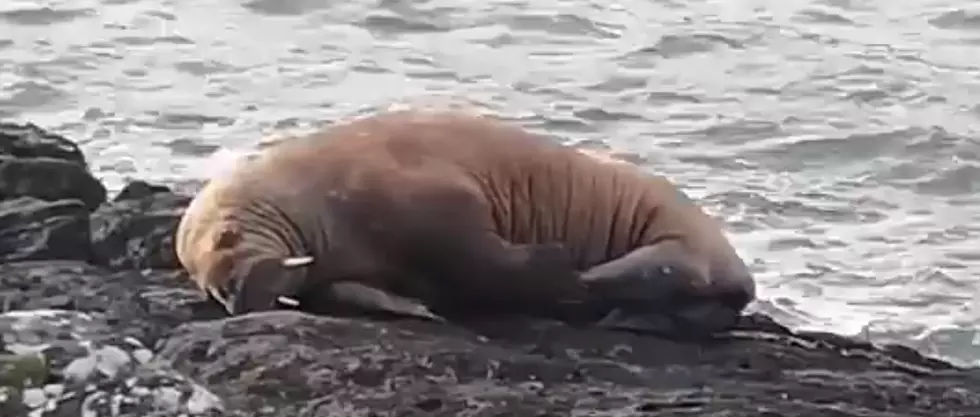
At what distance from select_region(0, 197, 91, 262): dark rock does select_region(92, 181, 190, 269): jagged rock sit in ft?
0.15

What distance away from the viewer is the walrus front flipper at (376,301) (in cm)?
489

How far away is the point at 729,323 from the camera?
16.9 feet

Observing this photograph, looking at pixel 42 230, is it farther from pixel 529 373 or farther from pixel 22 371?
pixel 529 373

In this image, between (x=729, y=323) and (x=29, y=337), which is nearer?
(x=29, y=337)

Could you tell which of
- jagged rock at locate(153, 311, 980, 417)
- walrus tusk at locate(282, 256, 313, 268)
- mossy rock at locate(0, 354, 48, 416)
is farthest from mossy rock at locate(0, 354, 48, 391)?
walrus tusk at locate(282, 256, 313, 268)

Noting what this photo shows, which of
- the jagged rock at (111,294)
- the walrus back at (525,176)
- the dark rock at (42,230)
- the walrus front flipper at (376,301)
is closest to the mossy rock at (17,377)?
the jagged rock at (111,294)

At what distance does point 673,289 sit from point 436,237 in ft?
2.11

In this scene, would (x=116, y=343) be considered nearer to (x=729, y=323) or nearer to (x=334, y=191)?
(x=334, y=191)

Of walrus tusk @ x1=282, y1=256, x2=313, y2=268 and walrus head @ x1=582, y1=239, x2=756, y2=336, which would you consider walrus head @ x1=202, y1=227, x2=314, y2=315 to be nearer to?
walrus tusk @ x1=282, y1=256, x2=313, y2=268

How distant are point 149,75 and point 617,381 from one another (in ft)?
28.0

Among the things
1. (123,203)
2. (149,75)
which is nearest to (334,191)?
(123,203)

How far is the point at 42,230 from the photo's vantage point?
5609mm

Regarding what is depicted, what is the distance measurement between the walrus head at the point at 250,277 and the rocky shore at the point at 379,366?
0.07m

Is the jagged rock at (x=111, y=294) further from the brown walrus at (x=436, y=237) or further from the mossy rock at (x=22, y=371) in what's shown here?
the mossy rock at (x=22, y=371)
